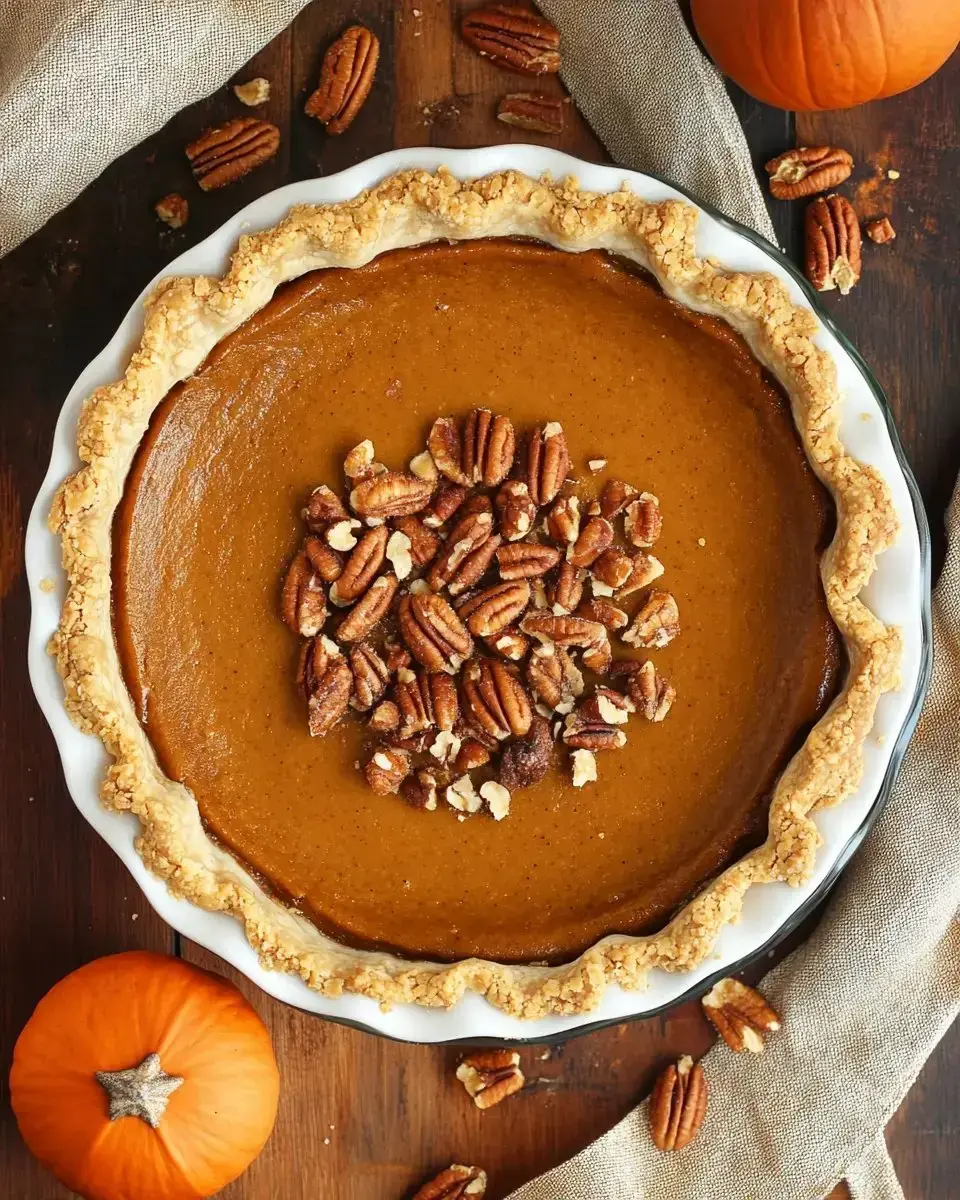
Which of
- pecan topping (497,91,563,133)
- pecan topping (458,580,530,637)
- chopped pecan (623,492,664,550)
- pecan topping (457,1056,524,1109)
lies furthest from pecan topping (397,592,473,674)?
pecan topping (497,91,563,133)

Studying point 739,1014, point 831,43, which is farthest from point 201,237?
point 739,1014

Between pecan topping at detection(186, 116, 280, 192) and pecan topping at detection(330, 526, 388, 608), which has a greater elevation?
pecan topping at detection(186, 116, 280, 192)

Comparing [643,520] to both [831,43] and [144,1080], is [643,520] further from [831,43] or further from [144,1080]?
[144,1080]

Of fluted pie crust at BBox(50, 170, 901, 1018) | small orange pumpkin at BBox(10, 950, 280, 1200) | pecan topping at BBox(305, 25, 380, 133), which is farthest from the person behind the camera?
pecan topping at BBox(305, 25, 380, 133)

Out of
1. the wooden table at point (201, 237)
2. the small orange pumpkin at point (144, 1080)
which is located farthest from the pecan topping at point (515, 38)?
the small orange pumpkin at point (144, 1080)

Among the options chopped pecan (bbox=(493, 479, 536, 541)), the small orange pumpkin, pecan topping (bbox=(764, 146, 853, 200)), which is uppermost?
pecan topping (bbox=(764, 146, 853, 200))

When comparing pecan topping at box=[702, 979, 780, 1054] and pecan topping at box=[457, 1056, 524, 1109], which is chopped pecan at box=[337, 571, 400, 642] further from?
pecan topping at box=[702, 979, 780, 1054]
